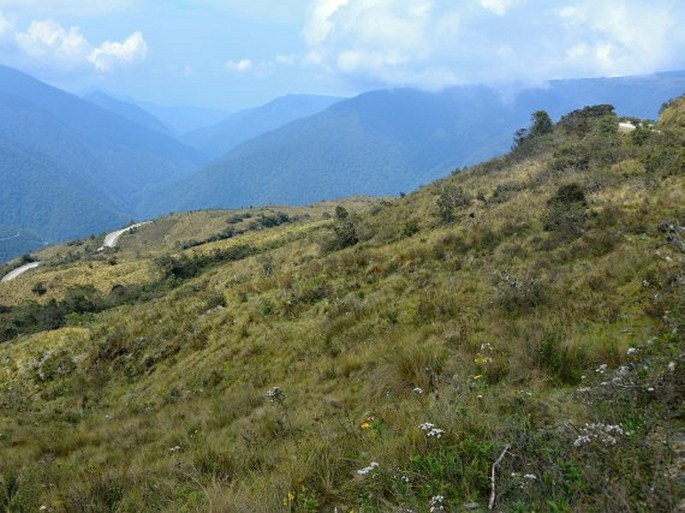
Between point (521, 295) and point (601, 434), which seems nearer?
point (601, 434)

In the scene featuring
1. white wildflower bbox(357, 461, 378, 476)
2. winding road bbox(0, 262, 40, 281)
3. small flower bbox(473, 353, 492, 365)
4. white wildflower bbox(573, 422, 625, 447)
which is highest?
white wildflower bbox(573, 422, 625, 447)

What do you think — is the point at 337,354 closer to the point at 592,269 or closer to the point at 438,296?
the point at 438,296

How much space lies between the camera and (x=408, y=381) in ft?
19.5

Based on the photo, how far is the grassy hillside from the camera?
3.36 metres

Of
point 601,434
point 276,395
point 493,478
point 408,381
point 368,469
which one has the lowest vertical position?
point 276,395

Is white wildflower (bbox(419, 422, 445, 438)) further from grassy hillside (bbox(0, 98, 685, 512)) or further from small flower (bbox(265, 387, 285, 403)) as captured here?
small flower (bbox(265, 387, 285, 403))

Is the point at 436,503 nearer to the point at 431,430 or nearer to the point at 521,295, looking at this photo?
the point at 431,430

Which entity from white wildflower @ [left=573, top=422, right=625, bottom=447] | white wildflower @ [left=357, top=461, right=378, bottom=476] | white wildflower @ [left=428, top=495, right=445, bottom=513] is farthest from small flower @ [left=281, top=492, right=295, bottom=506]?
white wildflower @ [left=573, top=422, right=625, bottom=447]

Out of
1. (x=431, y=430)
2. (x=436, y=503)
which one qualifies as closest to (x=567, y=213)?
(x=431, y=430)

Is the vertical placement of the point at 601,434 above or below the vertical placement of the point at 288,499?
above

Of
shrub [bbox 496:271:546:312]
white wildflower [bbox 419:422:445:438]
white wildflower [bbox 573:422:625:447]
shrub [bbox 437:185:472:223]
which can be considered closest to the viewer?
white wildflower [bbox 573:422:625:447]

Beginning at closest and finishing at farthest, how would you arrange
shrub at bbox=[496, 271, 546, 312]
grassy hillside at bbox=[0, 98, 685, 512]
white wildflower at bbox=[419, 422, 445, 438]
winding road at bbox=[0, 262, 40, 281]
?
grassy hillside at bbox=[0, 98, 685, 512] → white wildflower at bbox=[419, 422, 445, 438] → shrub at bbox=[496, 271, 546, 312] → winding road at bbox=[0, 262, 40, 281]

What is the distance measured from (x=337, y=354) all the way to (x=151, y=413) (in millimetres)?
3473

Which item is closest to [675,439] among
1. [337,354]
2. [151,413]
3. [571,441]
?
[571,441]
